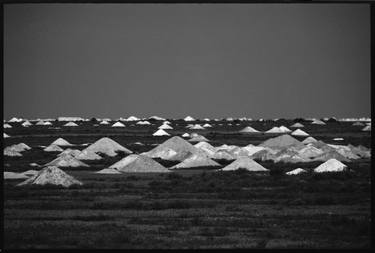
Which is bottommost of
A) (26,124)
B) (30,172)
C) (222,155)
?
(30,172)

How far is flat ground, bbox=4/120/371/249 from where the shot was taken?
30.1 feet

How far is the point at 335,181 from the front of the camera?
51.9 feet

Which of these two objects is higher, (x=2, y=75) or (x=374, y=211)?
(x=2, y=75)

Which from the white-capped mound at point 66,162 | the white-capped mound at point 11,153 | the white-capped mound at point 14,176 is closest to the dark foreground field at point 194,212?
the white-capped mound at point 14,176

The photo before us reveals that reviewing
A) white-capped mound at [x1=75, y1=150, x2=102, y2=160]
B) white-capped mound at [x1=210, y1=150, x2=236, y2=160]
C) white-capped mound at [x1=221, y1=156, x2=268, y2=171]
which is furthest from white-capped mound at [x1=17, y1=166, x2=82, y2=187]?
white-capped mound at [x1=210, y1=150, x2=236, y2=160]

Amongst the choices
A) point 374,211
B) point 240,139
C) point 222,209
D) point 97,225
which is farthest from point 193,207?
point 240,139

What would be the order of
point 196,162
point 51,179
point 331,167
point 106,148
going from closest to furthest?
point 51,179 → point 331,167 → point 196,162 → point 106,148

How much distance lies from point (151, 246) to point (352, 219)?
341cm

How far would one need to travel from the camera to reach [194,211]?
12031mm

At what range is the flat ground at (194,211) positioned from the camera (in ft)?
30.1

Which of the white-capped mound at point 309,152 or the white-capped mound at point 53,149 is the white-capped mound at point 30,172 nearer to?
the white-capped mound at point 53,149

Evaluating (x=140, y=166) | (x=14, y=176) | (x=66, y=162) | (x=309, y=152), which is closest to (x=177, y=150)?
(x=140, y=166)

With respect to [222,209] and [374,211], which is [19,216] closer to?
[222,209]

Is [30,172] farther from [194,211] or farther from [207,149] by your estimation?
[207,149]
